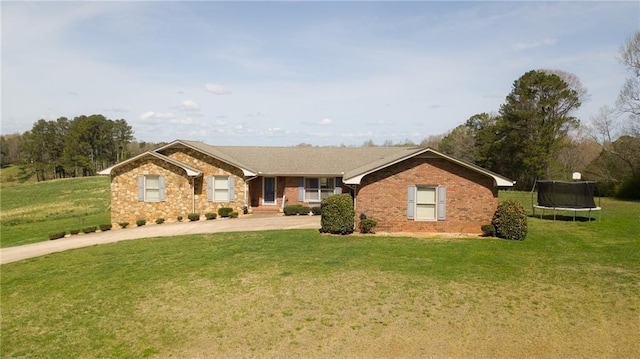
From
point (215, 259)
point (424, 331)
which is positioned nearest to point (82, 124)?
point (215, 259)

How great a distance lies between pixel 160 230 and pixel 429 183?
48.2 feet

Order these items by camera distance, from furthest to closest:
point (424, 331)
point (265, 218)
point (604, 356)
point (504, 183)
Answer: point (265, 218) < point (504, 183) < point (424, 331) < point (604, 356)

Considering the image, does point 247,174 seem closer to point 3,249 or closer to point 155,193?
point 155,193

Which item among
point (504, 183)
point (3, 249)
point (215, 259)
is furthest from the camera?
point (3, 249)

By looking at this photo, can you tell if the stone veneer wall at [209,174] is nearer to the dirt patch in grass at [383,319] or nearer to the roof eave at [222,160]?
the roof eave at [222,160]

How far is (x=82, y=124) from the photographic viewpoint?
282 feet

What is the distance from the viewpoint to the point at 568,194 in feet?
80.6

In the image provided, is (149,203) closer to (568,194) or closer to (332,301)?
(332,301)

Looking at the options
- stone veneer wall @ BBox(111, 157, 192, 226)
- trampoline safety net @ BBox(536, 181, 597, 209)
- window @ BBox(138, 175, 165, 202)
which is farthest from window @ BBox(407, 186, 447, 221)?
window @ BBox(138, 175, 165, 202)

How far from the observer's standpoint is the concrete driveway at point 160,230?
19625 mm

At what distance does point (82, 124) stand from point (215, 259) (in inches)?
3326

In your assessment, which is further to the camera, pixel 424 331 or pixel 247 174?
pixel 247 174

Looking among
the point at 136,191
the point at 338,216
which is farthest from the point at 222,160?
the point at 338,216

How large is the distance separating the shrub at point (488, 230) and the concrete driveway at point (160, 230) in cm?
804
